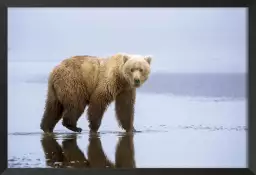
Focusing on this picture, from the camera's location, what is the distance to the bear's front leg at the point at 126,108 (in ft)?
10.5

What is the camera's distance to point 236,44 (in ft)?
10.2

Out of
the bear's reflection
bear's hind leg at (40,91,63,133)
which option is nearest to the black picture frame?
the bear's reflection

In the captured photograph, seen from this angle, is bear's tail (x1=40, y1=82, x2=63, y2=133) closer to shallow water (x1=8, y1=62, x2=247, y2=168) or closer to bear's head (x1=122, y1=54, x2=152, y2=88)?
shallow water (x1=8, y1=62, x2=247, y2=168)

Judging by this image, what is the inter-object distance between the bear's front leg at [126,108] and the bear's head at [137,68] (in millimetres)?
98

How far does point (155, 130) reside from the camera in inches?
125

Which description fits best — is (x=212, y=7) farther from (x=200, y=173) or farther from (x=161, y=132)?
(x=200, y=173)

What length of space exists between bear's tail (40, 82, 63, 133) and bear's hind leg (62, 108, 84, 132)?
0.16ft

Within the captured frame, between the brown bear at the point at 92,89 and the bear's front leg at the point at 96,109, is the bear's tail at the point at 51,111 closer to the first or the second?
the brown bear at the point at 92,89
